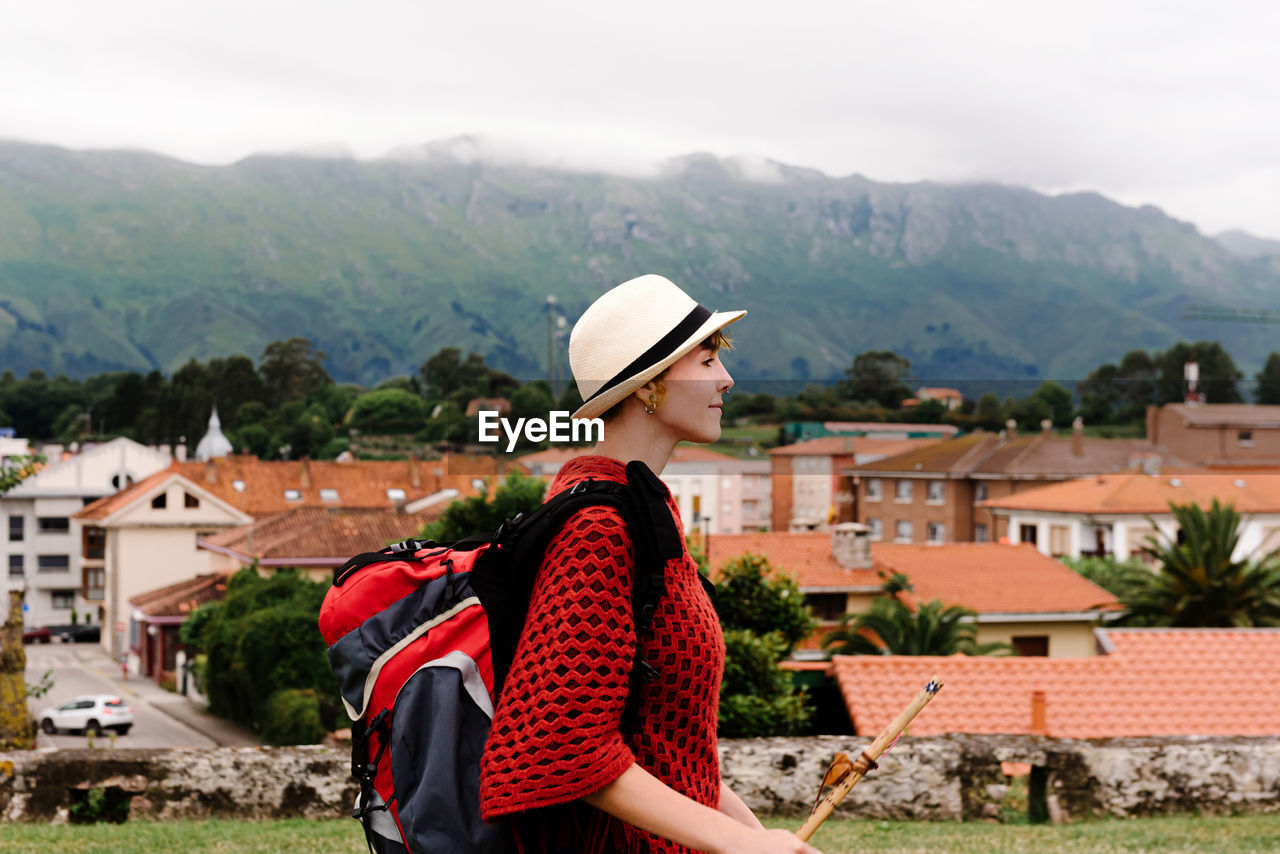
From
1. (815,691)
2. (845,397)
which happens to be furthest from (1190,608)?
(845,397)

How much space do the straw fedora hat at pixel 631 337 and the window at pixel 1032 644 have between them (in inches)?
A: 1300

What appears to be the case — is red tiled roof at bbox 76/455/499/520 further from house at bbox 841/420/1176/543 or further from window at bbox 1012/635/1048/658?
window at bbox 1012/635/1048/658

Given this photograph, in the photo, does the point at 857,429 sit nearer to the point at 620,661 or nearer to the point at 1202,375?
the point at 620,661

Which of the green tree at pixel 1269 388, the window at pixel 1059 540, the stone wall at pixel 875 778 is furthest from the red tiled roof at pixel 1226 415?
the stone wall at pixel 875 778

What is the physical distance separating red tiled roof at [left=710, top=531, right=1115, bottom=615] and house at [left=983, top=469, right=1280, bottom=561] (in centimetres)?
1327

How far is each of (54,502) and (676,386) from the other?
275ft

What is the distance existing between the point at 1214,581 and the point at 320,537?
110 ft

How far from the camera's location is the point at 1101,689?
1474 centimetres

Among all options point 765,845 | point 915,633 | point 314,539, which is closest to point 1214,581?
point 915,633

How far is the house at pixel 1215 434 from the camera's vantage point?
66.0 meters

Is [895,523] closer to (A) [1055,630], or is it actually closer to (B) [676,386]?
(A) [1055,630]

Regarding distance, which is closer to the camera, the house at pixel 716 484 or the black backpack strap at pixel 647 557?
the black backpack strap at pixel 647 557

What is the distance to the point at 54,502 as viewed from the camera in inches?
3056

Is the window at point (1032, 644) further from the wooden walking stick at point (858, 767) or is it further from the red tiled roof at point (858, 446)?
the wooden walking stick at point (858, 767)
